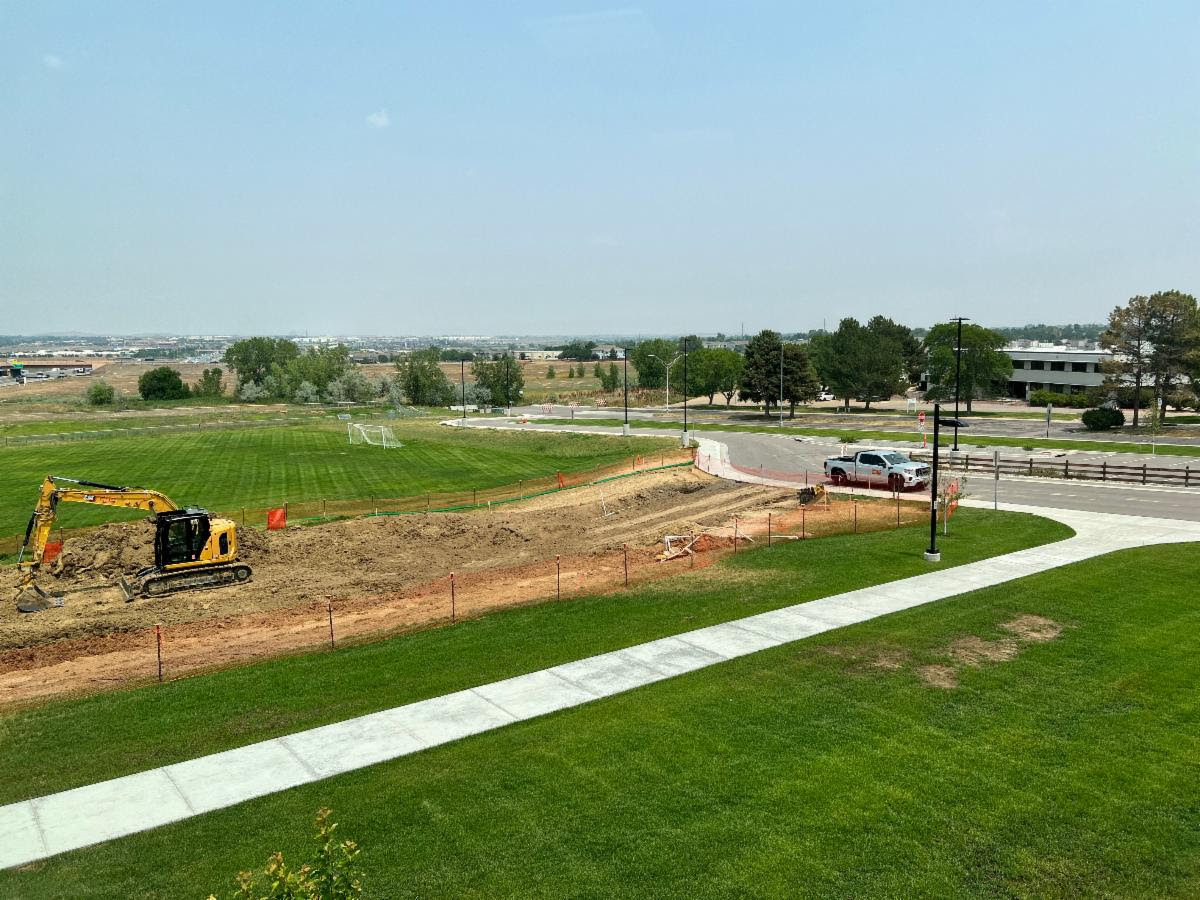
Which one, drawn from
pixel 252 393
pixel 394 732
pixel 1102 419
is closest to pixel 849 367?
pixel 1102 419

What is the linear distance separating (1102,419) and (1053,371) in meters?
43.7

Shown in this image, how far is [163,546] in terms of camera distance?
26.3 m

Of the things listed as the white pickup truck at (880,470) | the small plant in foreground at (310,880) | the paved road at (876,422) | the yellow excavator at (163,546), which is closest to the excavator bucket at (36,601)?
the yellow excavator at (163,546)

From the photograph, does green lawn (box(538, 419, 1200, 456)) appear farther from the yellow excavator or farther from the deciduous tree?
the yellow excavator

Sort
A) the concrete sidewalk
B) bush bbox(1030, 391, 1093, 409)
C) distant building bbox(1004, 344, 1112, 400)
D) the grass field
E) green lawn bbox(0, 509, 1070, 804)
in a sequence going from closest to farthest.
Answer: the grass field, the concrete sidewalk, green lawn bbox(0, 509, 1070, 804), bush bbox(1030, 391, 1093, 409), distant building bbox(1004, 344, 1112, 400)

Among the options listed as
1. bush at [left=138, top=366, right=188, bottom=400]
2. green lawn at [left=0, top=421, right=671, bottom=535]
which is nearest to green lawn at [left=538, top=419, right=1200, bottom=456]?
green lawn at [left=0, top=421, right=671, bottom=535]

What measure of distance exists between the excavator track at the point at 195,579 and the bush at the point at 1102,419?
68147mm

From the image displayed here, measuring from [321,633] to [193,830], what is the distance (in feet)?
33.0

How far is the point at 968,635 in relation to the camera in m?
19.3

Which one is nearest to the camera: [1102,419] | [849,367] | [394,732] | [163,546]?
[394,732]

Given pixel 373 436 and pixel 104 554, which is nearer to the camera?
pixel 104 554

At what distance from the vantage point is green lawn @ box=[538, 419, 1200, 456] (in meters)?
57.9

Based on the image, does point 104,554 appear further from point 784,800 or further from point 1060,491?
point 1060,491

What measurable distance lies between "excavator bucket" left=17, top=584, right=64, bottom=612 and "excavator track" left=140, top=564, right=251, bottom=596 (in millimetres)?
2503
